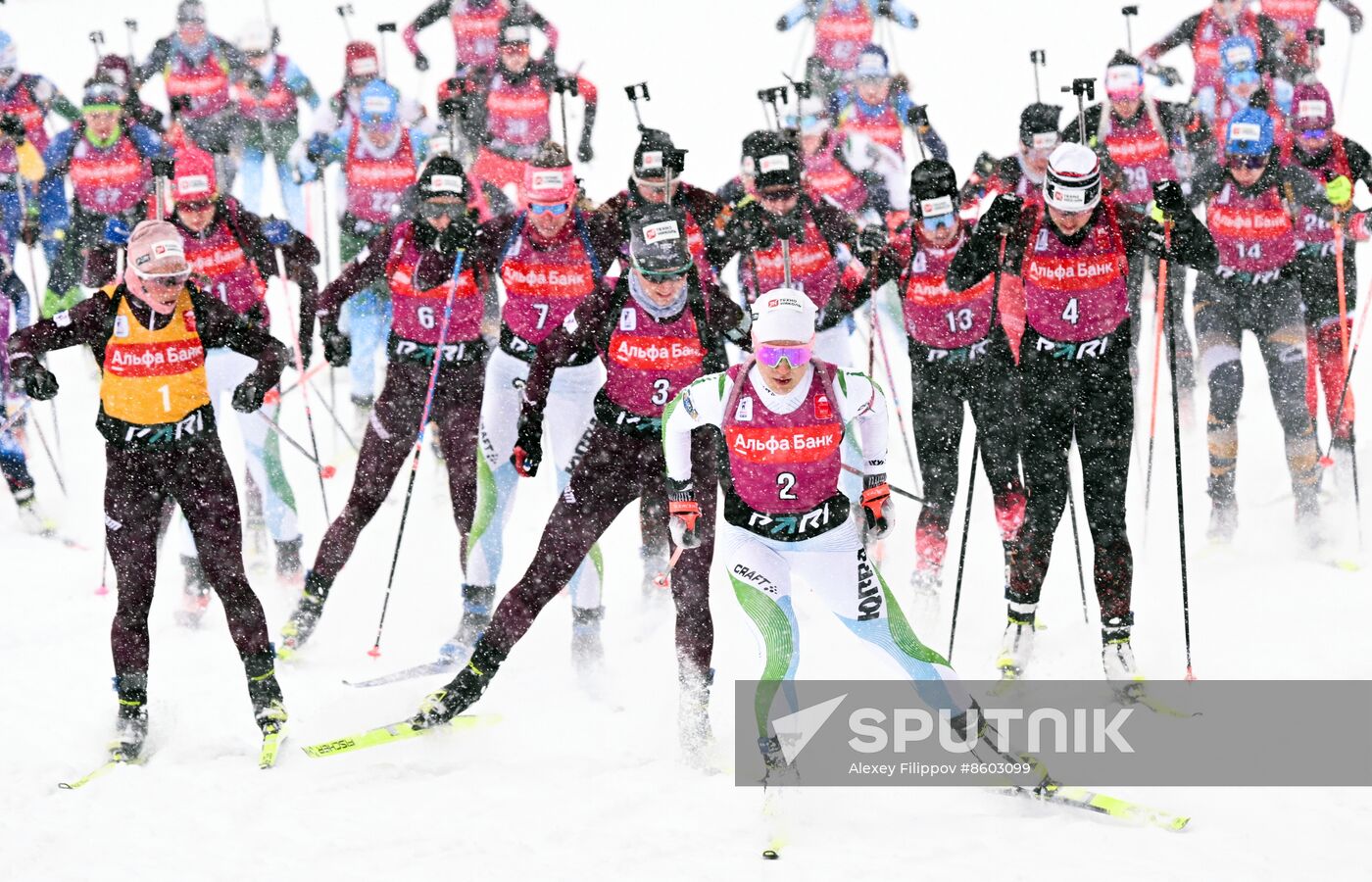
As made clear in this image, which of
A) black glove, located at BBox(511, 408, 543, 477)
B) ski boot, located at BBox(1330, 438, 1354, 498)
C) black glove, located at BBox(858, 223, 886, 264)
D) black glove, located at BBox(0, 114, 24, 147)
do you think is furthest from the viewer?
black glove, located at BBox(0, 114, 24, 147)

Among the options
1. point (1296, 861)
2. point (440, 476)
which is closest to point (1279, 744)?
point (1296, 861)

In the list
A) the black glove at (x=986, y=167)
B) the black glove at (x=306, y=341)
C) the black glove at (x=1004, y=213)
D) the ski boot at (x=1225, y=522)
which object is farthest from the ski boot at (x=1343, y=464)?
the black glove at (x=306, y=341)

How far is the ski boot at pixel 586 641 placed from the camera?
7.88 metres

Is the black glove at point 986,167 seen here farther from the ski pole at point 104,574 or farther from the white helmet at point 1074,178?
the ski pole at point 104,574

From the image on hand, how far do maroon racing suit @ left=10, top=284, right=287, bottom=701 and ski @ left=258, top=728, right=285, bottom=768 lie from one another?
36 centimetres

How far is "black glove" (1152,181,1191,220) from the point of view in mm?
6570

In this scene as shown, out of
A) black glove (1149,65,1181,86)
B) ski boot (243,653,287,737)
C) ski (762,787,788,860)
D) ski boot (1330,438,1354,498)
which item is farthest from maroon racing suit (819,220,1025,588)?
black glove (1149,65,1181,86)

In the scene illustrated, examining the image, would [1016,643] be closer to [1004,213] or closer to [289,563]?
[1004,213]

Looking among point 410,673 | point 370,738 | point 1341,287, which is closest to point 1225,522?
point 1341,287

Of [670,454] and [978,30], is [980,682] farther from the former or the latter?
[978,30]

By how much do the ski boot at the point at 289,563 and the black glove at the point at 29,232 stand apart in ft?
11.6

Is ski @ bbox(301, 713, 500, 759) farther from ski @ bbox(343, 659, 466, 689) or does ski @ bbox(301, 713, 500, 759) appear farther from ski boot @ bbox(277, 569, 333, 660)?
ski boot @ bbox(277, 569, 333, 660)

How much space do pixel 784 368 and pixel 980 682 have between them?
98.9 inches

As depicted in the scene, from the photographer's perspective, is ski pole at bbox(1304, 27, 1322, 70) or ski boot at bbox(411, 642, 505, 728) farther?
ski pole at bbox(1304, 27, 1322, 70)
